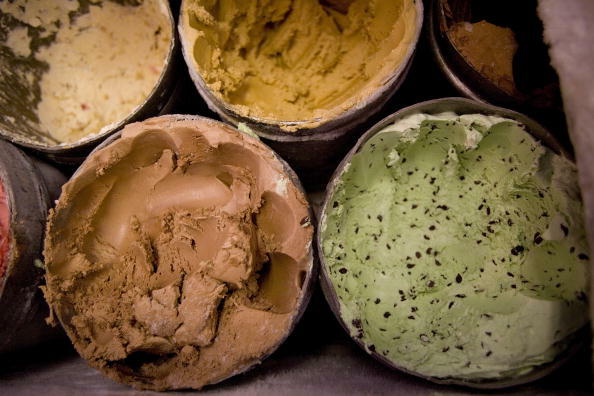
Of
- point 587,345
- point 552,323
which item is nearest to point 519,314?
point 552,323

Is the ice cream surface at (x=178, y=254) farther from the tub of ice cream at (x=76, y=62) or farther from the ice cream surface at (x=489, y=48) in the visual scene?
the ice cream surface at (x=489, y=48)

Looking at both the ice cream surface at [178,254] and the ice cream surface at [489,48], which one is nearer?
the ice cream surface at [178,254]

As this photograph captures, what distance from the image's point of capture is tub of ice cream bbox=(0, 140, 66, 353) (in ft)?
3.84

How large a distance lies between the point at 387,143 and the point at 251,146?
330 millimetres

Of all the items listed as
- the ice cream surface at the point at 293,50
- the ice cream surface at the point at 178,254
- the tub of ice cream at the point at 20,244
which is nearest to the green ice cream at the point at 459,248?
the ice cream surface at the point at 178,254

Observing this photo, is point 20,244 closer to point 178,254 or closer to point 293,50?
point 178,254

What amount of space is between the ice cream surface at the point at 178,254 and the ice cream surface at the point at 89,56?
0.42 m

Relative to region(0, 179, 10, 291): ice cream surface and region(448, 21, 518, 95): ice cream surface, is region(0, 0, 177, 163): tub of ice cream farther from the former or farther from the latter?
region(448, 21, 518, 95): ice cream surface

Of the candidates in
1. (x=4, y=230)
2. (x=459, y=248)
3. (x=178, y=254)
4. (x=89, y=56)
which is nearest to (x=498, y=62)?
(x=459, y=248)

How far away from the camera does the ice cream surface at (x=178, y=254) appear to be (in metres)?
1.09

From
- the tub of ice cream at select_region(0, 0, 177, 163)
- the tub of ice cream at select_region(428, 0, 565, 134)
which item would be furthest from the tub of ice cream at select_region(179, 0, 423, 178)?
the tub of ice cream at select_region(0, 0, 177, 163)

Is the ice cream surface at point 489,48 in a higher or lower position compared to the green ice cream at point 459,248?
higher

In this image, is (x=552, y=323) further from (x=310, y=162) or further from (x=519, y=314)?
(x=310, y=162)

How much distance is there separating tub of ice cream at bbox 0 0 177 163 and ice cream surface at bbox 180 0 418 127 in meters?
0.24
